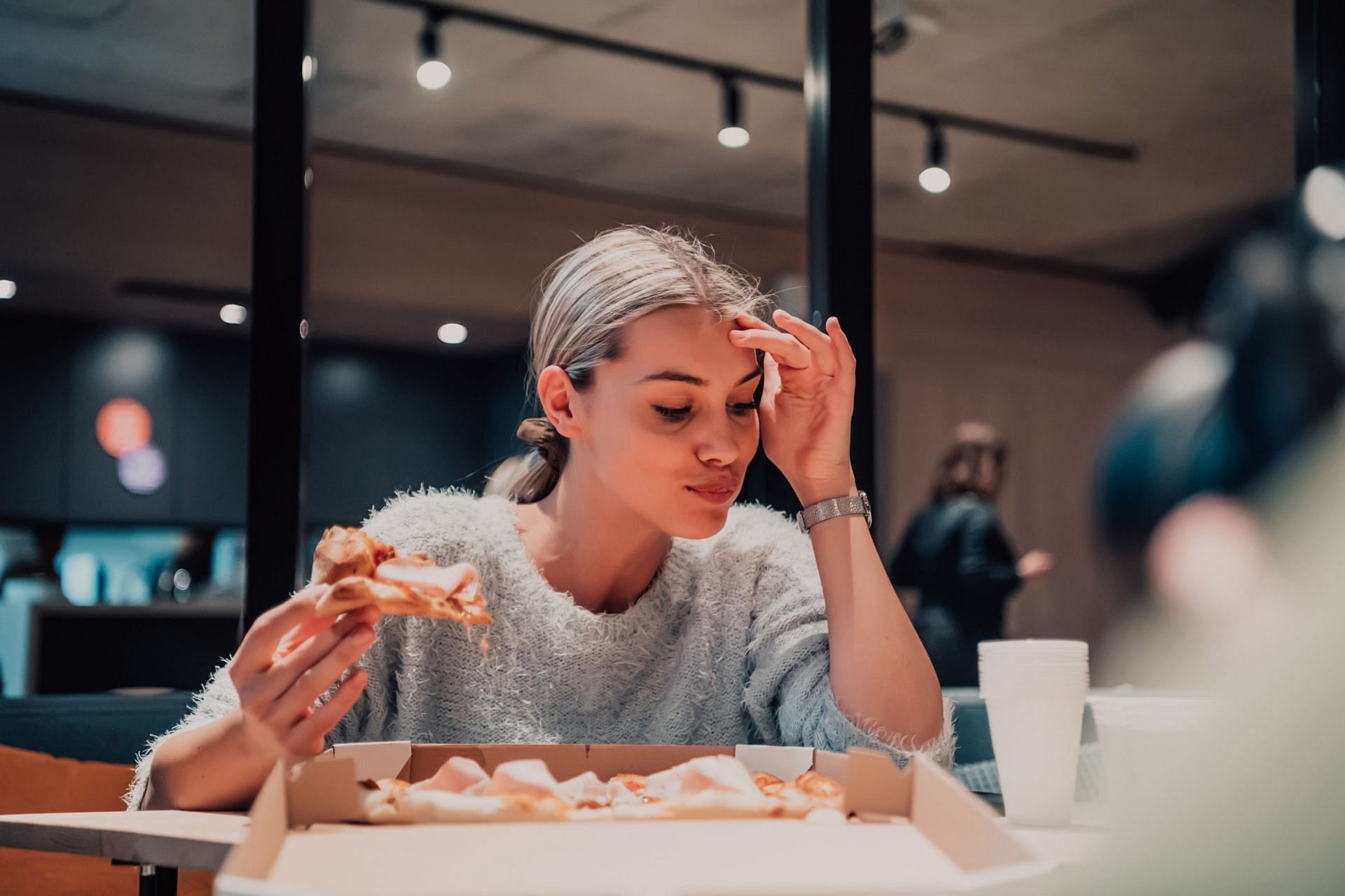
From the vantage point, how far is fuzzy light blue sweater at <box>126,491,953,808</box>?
130cm

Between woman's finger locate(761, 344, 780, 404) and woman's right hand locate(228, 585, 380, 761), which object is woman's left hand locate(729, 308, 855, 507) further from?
woman's right hand locate(228, 585, 380, 761)

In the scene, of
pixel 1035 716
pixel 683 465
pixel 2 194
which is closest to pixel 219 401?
pixel 2 194

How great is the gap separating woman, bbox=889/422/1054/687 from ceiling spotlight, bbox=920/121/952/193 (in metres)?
1.07

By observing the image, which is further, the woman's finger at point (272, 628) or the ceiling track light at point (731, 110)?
the ceiling track light at point (731, 110)

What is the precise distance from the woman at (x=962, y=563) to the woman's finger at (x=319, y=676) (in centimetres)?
348

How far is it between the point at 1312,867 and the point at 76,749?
1780 mm

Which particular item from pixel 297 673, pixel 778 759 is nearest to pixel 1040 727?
pixel 778 759

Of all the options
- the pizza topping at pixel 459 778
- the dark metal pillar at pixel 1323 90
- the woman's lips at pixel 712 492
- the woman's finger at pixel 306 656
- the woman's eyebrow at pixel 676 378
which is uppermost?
the dark metal pillar at pixel 1323 90

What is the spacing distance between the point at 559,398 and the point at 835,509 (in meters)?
0.35

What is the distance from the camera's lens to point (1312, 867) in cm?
55

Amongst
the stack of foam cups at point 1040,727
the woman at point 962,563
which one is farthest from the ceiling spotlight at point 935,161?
the stack of foam cups at point 1040,727

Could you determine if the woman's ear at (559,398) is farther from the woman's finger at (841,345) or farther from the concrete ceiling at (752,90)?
the concrete ceiling at (752,90)

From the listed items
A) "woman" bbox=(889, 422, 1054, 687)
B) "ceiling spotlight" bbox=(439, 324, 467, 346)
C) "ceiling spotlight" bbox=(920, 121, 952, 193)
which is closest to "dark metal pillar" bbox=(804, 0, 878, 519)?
"woman" bbox=(889, 422, 1054, 687)

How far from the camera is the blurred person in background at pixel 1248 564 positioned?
55 centimetres
